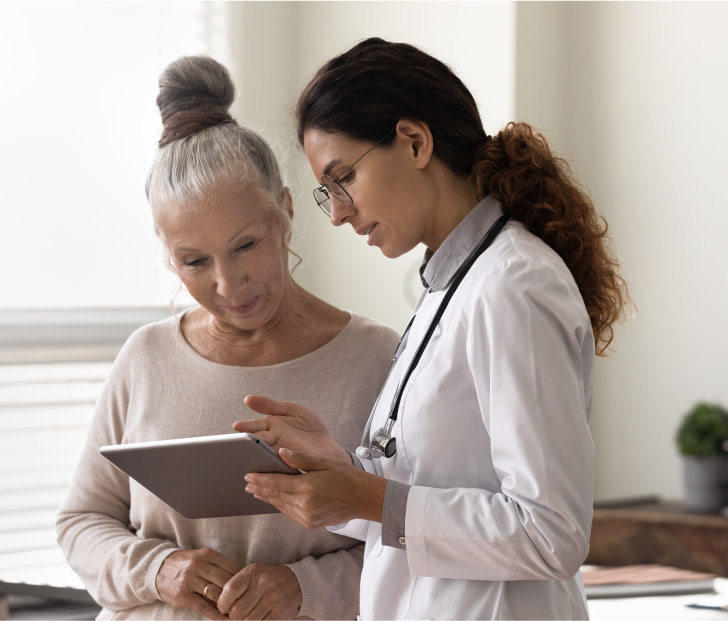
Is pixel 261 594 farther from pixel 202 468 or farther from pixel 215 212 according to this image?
pixel 215 212

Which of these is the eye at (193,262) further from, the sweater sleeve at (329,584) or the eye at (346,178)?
the sweater sleeve at (329,584)

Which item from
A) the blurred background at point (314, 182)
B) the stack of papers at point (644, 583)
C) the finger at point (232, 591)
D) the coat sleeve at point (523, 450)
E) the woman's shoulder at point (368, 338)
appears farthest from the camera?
the blurred background at point (314, 182)

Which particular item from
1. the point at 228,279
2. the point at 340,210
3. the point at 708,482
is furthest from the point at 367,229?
the point at 708,482

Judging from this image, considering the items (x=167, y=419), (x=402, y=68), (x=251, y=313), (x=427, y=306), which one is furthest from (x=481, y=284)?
(x=167, y=419)

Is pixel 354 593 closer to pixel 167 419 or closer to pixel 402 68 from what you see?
pixel 167 419

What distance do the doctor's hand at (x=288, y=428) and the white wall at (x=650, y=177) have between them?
2880 millimetres

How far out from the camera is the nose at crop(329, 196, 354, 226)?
1540mm

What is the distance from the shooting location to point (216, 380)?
1.95 meters

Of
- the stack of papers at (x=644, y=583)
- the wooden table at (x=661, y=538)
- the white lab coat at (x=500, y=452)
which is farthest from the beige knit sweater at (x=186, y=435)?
the wooden table at (x=661, y=538)

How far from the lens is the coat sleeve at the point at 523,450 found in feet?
4.01

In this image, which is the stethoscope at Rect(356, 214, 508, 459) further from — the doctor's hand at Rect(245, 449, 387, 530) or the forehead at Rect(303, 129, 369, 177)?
the forehead at Rect(303, 129, 369, 177)

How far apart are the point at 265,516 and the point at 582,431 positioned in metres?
0.83

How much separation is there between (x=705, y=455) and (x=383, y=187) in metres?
3.11

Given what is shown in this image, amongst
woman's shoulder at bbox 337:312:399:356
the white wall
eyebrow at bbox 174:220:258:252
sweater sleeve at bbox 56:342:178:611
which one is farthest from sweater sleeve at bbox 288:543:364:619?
the white wall
